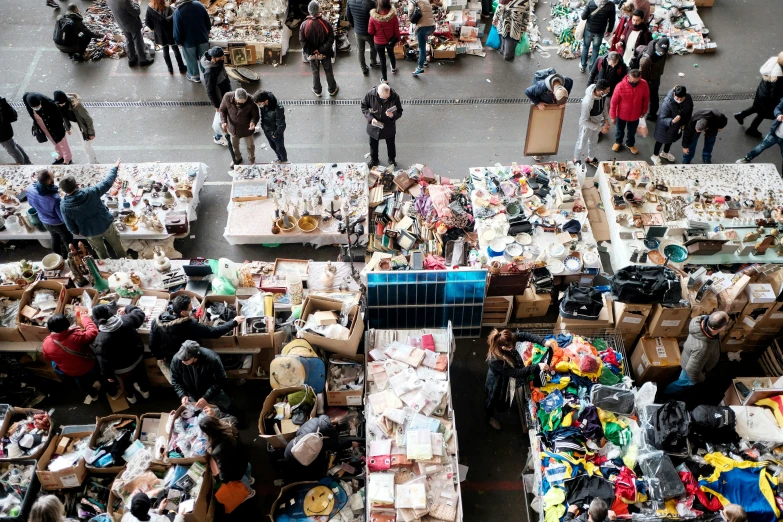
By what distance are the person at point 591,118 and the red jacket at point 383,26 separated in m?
3.70

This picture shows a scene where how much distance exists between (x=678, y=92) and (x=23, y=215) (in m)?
10.1

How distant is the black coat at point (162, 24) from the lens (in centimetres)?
1211

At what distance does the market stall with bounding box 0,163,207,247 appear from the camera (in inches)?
390

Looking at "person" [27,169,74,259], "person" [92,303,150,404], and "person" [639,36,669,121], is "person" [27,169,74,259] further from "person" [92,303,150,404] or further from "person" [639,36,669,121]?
"person" [639,36,669,121]

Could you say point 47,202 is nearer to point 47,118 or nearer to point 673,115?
point 47,118

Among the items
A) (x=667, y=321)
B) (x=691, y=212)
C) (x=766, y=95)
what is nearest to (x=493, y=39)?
(x=766, y=95)

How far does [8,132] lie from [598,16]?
10216 mm

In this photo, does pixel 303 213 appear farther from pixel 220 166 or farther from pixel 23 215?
pixel 23 215

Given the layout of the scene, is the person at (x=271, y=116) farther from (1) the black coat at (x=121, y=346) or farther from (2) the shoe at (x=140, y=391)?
(2) the shoe at (x=140, y=391)

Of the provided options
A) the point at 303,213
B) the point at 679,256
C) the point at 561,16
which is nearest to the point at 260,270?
the point at 303,213

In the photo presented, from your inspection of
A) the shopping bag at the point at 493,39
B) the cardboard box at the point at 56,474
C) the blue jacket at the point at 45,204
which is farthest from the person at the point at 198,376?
the shopping bag at the point at 493,39

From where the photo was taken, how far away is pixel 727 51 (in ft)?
43.6

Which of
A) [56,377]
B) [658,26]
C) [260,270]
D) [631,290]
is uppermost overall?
[658,26]

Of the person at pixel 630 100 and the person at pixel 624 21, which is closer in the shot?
the person at pixel 630 100
